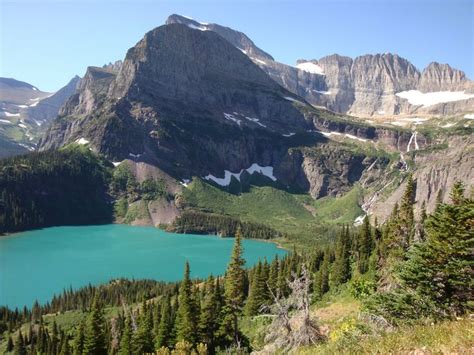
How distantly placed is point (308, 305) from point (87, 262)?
482ft

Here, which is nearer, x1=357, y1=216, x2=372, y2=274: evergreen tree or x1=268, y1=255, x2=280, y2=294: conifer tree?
x1=357, y1=216, x2=372, y2=274: evergreen tree

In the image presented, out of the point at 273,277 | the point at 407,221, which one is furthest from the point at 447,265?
the point at 273,277

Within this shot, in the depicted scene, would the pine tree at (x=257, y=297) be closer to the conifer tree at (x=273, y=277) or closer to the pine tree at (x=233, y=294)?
the conifer tree at (x=273, y=277)

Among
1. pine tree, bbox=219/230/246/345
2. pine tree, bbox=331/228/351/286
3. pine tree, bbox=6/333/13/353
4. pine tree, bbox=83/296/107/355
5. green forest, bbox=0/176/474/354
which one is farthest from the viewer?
pine tree, bbox=6/333/13/353

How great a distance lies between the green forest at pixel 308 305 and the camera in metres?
21.0

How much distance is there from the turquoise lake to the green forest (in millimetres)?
21420

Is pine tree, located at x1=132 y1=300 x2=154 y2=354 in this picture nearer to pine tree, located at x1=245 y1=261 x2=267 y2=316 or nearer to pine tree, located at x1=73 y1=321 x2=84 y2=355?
pine tree, located at x1=73 y1=321 x2=84 y2=355

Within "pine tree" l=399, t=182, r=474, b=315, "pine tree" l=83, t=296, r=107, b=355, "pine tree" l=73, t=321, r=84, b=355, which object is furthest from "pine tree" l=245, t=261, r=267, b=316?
"pine tree" l=399, t=182, r=474, b=315

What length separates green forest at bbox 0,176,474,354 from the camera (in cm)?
2098

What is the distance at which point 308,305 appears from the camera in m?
24.5

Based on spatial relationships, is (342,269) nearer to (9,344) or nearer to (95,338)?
(95,338)

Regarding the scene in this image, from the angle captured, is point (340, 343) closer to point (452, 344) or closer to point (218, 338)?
point (452, 344)

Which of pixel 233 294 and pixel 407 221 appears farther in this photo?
pixel 407 221

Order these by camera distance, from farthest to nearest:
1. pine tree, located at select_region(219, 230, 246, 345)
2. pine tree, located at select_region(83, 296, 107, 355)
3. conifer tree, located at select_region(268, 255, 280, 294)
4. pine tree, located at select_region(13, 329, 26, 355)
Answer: conifer tree, located at select_region(268, 255, 280, 294) → pine tree, located at select_region(13, 329, 26, 355) → pine tree, located at select_region(83, 296, 107, 355) → pine tree, located at select_region(219, 230, 246, 345)
